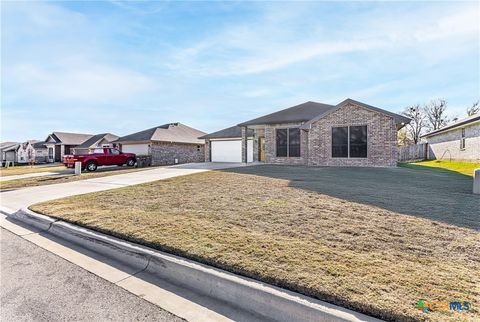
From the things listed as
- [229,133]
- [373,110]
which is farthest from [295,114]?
[229,133]

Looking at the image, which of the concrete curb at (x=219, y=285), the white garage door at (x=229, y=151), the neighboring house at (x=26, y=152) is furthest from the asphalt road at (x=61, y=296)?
the neighboring house at (x=26, y=152)

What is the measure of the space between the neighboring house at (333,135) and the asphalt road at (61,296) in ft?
47.3

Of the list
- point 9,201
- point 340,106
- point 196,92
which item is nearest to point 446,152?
point 340,106

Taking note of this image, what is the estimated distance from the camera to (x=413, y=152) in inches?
1091

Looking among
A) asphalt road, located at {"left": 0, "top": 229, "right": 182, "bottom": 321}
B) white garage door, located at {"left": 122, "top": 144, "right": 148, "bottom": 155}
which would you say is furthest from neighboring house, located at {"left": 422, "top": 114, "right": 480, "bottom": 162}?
white garage door, located at {"left": 122, "top": 144, "right": 148, "bottom": 155}

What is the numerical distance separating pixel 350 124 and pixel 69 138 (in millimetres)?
42787

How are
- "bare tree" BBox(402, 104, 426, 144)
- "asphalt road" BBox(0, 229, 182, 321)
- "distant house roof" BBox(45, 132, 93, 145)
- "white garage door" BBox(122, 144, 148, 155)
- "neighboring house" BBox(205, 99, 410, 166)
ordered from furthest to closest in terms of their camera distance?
1. "bare tree" BBox(402, 104, 426, 144)
2. "distant house roof" BBox(45, 132, 93, 145)
3. "white garage door" BBox(122, 144, 148, 155)
4. "neighboring house" BBox(205, 99, 410, 166)
5. "asphalt road" BBox(0, 229, 182, 321)

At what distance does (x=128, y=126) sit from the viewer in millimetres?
39688

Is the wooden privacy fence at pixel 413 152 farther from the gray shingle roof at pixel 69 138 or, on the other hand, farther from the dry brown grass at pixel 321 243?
the gray shingle roof at pixel 69 138

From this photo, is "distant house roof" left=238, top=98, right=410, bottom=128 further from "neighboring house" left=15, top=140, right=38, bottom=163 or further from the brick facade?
"neighboring house" left=15, top=140, right=38, bottom=163

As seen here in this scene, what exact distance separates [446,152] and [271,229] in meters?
25.9

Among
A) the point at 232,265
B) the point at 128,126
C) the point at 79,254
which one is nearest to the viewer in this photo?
the point at 232,265

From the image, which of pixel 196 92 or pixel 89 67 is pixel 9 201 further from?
pixel 196 92

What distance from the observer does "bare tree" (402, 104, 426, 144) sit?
41.5 m
